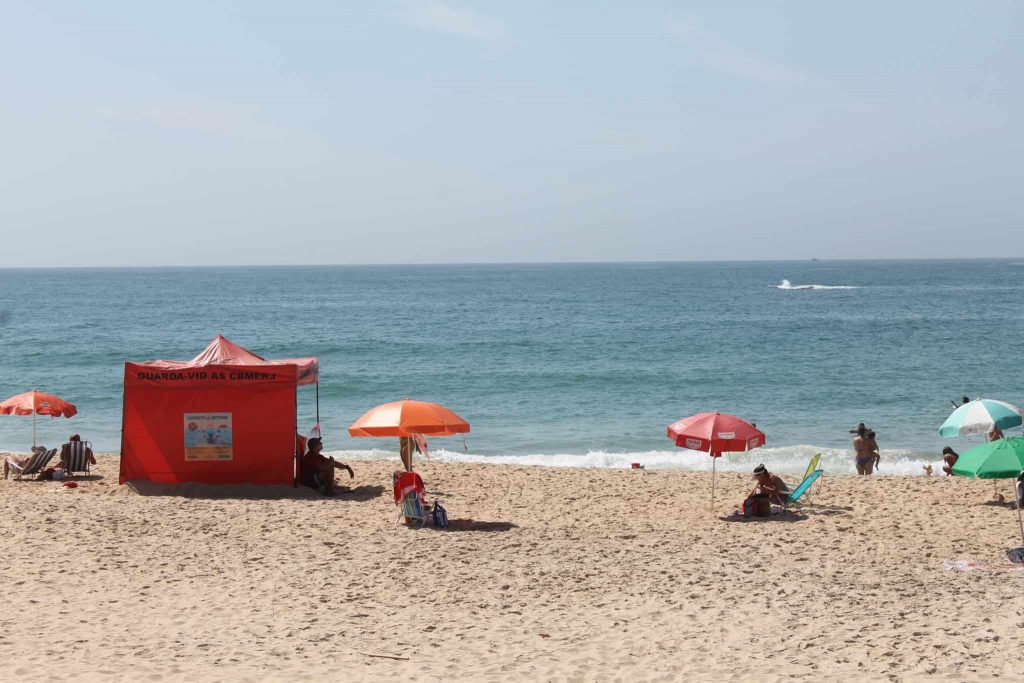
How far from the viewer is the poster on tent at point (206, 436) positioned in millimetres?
13734

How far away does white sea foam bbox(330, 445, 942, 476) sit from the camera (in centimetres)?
1909

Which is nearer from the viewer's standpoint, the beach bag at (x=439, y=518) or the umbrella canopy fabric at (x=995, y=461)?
the umbrella canopy fabric at (x=995, y=461)

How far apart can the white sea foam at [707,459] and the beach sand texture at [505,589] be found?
205 inches

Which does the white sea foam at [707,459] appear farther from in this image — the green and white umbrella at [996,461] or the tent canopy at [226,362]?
the green and white umbrella at [996,461]

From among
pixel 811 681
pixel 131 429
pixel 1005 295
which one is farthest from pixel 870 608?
pixel 1005 295

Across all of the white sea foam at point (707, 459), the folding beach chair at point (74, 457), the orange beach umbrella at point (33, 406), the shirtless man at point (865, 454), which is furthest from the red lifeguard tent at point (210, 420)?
the shirtless man at point (865, 454)

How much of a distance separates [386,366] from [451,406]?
10.3m

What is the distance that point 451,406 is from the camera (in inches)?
1137

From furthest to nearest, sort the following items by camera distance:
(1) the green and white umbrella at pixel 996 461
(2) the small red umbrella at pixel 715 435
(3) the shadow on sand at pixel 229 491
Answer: (3) the shadow on sand at pixel 229 491, (2) the small red umbrella at pixel 715 435, (1) the green and white umbrella at pixel 996 461

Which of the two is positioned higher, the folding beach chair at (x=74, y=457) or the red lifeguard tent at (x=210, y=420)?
the red lifeguard tent at (x=210, y=420)

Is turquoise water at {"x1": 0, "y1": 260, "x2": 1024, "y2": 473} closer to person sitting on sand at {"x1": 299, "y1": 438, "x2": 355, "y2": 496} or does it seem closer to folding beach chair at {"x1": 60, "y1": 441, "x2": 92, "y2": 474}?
folding beach chair at {"x1": 60, "y1": 441, "x2": 92, "y2": 474}

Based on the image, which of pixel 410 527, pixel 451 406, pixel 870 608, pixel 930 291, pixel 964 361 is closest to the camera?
pixel 870 608

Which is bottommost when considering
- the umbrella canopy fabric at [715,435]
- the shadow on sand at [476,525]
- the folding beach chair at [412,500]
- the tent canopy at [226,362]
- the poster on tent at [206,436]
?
the shadow on sand at [476,525]

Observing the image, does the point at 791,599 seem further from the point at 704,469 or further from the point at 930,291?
the point at 930,291
